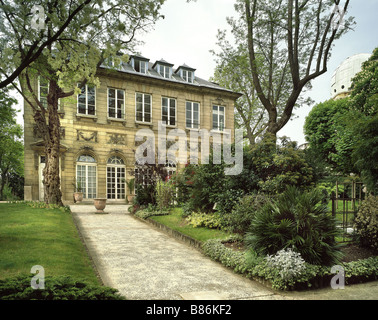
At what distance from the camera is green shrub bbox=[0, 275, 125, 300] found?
314 centimetres

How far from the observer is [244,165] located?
400 inches

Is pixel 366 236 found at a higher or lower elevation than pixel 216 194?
lower

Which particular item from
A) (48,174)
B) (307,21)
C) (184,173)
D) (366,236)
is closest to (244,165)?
(184,173)

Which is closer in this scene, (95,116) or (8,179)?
(95,116)

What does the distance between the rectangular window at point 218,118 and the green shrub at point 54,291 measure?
2316 centimetres

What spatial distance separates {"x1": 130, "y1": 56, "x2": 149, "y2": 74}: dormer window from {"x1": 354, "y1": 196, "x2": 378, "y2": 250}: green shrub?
67.7 ft

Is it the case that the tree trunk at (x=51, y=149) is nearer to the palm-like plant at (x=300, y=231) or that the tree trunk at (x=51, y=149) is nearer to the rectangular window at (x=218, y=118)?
the palm-like plant at (x=300, y=231)

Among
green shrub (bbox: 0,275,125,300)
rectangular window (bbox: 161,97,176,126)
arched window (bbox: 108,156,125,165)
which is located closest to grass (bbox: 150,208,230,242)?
green shrub (bbox: 0,275,125,300)

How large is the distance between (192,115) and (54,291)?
22690 millimetres

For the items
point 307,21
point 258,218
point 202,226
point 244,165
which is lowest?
point 202,226

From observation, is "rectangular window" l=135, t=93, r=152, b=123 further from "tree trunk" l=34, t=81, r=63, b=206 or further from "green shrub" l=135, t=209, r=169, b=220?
"green shrub" l=135, t=209, r=169, b=220

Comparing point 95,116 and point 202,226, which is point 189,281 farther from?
point 95,116
